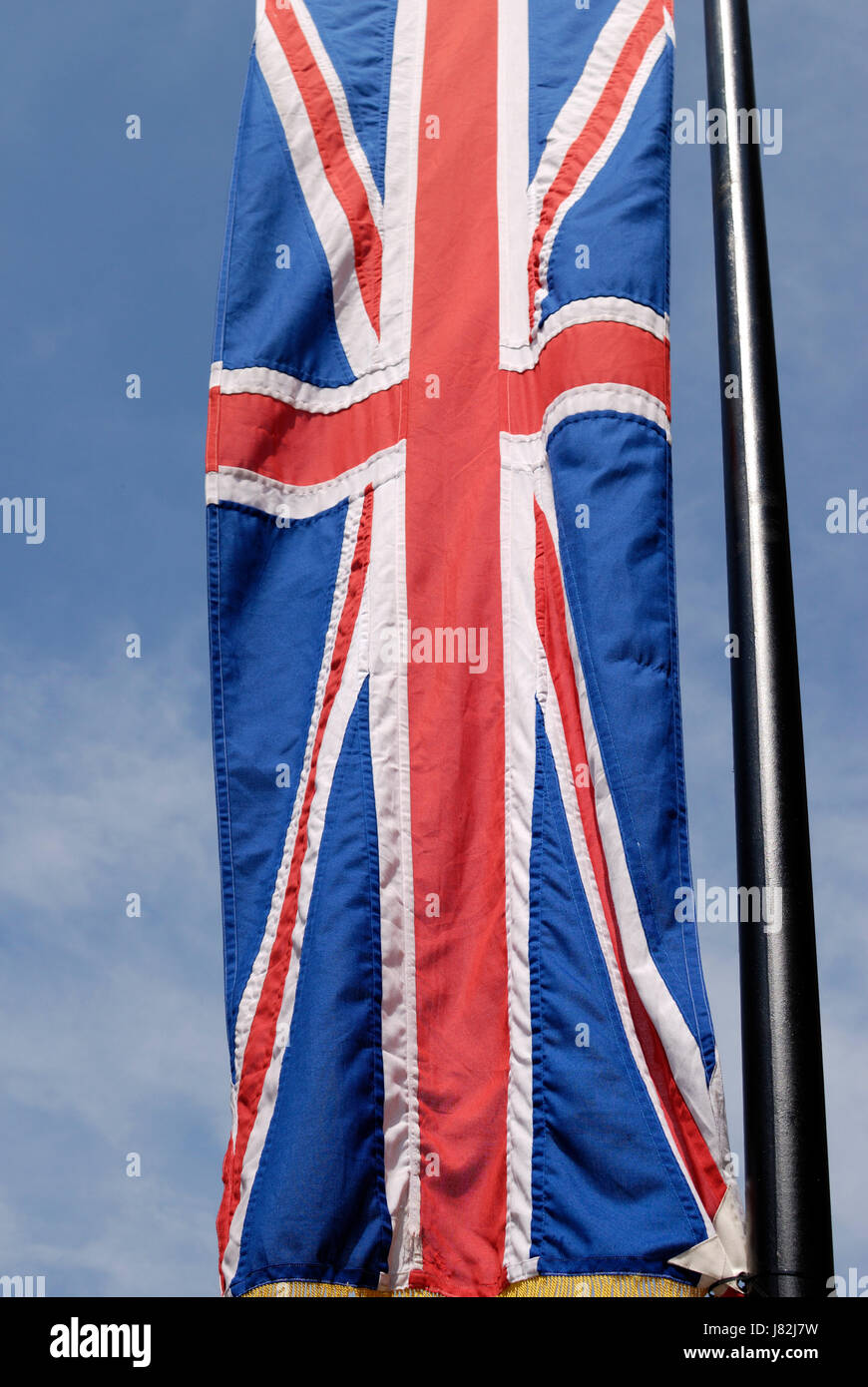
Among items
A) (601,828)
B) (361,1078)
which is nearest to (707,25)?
(601,828)

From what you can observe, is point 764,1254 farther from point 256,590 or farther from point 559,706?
point 256,590

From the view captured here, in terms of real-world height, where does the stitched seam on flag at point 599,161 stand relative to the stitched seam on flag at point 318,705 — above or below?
above

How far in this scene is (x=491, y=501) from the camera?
4770 mm

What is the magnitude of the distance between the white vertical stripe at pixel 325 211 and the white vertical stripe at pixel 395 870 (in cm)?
67

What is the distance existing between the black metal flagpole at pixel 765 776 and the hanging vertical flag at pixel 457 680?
831 mm

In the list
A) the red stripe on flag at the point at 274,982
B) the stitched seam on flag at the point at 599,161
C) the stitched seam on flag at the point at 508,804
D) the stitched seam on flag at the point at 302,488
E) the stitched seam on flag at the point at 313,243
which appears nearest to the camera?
the stitched seam on flag at the point at 508,804

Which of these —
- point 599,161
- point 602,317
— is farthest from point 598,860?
point 599,161

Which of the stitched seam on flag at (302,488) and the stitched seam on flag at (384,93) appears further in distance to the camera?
the stitched seam on flag at (384,93)

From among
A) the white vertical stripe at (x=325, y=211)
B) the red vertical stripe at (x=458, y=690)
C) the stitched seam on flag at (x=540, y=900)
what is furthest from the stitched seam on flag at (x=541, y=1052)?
the white vertical stripe at (x=325, y=211)

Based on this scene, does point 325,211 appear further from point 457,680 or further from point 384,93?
point 457,680

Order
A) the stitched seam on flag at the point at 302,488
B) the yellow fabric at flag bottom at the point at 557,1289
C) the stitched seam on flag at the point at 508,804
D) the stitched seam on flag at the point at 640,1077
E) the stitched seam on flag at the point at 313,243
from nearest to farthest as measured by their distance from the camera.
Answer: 1. the yellow fabric at flag bottom at the point at 557,1289
2. the stitched seam on flag at the point at 640,1077
3. the stitched seam on flag at the point at 508,804
4. the stitched seam on flag at the point at 302,488
5. the stitched seam on flag at the point at 313,243

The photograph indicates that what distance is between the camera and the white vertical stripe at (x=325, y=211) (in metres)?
5.21

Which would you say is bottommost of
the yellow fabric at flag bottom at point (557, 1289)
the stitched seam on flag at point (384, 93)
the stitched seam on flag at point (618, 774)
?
the yellow fabric at flag bottom at point (557, 1289)

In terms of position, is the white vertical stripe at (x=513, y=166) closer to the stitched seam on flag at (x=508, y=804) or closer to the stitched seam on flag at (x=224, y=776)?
the stitched seam on flag at (x=508, y=804)
